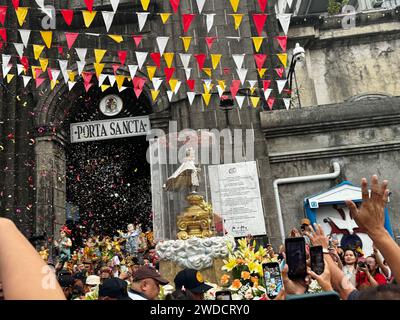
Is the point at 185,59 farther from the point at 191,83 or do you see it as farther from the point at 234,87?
the point at 234,87

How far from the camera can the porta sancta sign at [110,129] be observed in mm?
12914

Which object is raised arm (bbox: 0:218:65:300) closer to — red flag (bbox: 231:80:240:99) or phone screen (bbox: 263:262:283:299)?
phone screen (bbox: 263:262:283:299)

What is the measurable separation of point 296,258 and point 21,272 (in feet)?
5.70

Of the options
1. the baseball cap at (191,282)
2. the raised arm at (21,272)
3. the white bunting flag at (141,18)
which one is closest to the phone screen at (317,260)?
the baseball cap at (191,282)

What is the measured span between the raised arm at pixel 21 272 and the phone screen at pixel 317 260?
5.91 feet

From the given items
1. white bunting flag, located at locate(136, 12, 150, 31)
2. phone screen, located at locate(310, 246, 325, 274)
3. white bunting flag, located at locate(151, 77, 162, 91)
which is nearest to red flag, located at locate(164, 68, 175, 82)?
white bunting flag, located at locate(151, 77, 162, 91)

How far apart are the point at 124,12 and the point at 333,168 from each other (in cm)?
858

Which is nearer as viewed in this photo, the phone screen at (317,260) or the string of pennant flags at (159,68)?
the phone screen at (317,260)

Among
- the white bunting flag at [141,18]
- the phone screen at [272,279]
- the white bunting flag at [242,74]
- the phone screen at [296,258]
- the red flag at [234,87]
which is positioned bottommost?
the phone screen at [272,279]

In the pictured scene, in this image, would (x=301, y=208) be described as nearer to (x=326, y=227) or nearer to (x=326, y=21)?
(x=326, y=227)

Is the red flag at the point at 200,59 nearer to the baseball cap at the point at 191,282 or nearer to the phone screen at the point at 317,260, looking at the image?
the baseball cap at the point at 191,282

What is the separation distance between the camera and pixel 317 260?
2.46 metres

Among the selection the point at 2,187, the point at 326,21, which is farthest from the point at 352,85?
the point at 2,187

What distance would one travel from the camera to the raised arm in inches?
37.9
